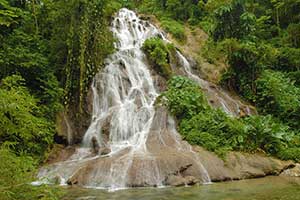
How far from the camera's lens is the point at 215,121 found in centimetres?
1366

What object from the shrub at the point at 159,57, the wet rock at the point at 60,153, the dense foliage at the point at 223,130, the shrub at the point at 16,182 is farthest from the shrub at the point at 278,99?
the shrub at the point at 16,182

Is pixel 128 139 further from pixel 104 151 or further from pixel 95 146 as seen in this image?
pixel 95 146

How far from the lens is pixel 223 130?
44.2 feet

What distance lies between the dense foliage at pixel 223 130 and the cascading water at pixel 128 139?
1.68 ft

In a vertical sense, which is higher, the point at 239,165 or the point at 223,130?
the point at 223,130

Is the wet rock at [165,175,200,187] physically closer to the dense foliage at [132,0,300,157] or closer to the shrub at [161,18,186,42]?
the dense foliage at [132,0,300,157]

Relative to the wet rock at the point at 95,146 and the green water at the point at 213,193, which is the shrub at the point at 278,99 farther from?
the wet rock at the point at 95,146

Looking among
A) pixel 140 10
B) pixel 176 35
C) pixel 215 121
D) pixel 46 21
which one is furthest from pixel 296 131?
pixel 140 10

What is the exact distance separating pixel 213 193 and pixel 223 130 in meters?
4.90

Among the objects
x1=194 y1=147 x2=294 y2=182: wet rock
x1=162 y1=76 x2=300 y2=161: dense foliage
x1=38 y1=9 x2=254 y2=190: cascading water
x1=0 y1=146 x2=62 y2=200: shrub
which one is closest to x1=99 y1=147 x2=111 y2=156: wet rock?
x1=38 y1=9 x2=254 y2=190: cascading water

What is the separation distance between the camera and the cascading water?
10570 millimetres

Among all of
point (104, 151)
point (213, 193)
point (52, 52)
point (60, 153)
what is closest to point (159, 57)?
point (52, 52)

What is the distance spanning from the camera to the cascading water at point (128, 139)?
34.7 feet

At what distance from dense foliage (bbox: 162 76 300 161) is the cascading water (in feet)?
1.68
